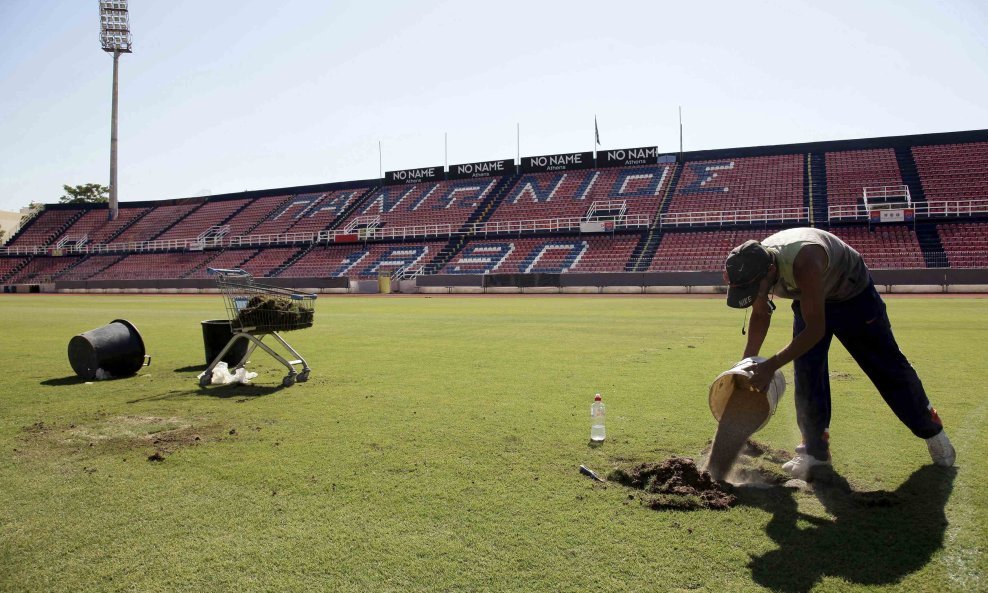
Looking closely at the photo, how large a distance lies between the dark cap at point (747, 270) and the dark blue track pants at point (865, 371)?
2.29 ft

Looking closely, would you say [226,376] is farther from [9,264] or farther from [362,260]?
[9,264]

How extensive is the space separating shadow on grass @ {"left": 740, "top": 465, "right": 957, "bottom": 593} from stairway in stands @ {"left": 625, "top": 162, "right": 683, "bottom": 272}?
38.1m

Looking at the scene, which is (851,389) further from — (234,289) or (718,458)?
(234,289)

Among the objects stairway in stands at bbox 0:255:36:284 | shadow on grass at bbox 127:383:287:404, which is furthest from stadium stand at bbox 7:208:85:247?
shadow on grass at bbox 127:383:287:404

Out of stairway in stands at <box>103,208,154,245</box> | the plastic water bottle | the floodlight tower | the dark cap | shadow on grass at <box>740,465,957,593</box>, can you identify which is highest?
the floodlight tower

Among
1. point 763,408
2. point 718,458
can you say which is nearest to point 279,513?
point 718,458

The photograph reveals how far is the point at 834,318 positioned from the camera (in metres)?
4.70

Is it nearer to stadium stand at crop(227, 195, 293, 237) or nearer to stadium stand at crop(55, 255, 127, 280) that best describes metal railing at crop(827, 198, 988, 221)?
stadium stand at crop(227, 195, 293, 237)

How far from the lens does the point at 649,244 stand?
45.2m

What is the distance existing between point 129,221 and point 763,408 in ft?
273

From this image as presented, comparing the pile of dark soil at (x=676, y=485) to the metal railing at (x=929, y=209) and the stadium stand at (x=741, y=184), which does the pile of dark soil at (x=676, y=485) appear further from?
the stadium stand at (x=741, y=184)

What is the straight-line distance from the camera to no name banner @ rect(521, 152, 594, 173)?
193 ft

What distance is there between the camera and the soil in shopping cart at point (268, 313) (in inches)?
324

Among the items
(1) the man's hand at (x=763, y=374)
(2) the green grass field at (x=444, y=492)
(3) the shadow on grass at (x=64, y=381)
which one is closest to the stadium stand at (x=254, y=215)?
(3) the shadow on grass at (x=64, y=381)
